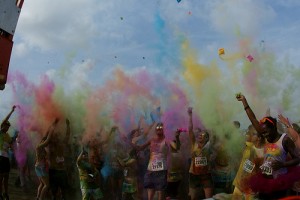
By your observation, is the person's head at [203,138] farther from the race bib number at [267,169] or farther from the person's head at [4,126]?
the person's head at [4,126]

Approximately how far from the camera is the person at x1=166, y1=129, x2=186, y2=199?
369 inches

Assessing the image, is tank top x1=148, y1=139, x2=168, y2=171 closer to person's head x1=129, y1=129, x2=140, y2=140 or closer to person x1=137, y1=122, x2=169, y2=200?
person x1=137, y1=122, x2=169, y2=200

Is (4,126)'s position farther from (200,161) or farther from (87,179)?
(200,161)

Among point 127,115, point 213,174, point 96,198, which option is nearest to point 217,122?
point 213,174

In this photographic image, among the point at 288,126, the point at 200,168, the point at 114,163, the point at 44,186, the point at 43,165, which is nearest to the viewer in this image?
the point at 288,126

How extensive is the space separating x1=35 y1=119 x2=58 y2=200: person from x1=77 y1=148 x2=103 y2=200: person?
3.23 ft

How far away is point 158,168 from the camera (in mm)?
8672

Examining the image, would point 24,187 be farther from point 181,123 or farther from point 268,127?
point 268,127

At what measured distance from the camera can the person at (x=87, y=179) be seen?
8.68 meters

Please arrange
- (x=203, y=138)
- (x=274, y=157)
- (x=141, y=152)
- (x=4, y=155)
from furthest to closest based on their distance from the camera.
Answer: (x=141, y=152)
(x=4, y=155)
(x=203, y=138)
(x=274, y=157)

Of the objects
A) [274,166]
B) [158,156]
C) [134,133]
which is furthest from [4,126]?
[274,166]

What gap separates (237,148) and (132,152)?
89.9 inches

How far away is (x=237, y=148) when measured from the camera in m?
9.84

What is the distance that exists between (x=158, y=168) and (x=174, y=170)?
0.83 metres
